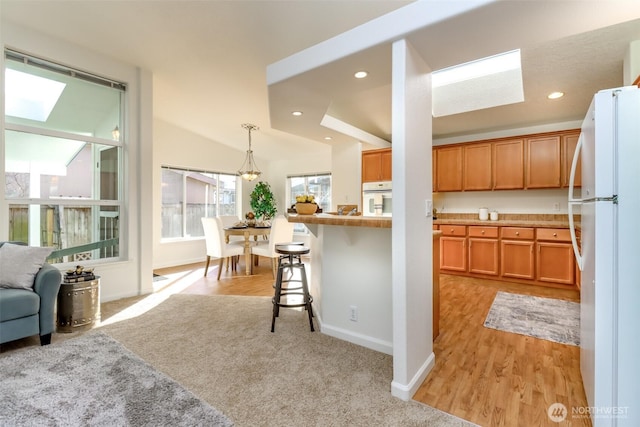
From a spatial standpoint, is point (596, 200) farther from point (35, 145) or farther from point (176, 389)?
point (35, 145)

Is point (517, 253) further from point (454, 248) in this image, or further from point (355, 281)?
point (355, 281)

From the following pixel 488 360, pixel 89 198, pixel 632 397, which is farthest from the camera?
pixel 89 198

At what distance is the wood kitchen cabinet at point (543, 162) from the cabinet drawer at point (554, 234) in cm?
67

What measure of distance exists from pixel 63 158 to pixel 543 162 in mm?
6269

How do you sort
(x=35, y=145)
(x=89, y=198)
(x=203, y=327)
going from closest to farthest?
(x=203, y=327)
(x=35, y=145)
(x=89, y=198)

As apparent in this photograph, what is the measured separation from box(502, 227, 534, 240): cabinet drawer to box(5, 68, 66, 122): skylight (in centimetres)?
602

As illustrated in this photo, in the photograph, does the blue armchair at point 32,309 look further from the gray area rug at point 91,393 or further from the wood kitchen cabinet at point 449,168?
the wood kitchen cabinet at point 449,168

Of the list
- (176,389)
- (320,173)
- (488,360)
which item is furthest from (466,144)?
(176,389)

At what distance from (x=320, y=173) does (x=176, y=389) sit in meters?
5.46

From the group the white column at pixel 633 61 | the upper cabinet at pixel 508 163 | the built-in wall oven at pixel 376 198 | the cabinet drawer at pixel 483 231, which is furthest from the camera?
the built-in wall oven at pixel 376 198

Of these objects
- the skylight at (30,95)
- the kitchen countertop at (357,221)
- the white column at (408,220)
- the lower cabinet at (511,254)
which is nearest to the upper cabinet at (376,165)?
the lower cabinet at (511,254)

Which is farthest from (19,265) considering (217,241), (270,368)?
(217,241)

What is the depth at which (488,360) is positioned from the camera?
7.13ft

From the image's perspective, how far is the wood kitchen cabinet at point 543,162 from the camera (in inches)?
162
